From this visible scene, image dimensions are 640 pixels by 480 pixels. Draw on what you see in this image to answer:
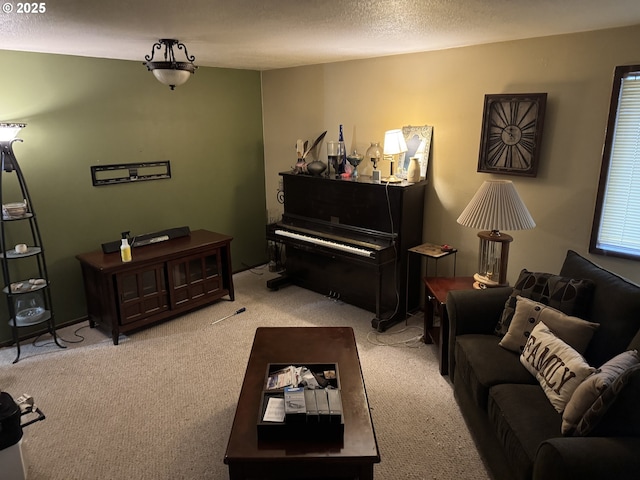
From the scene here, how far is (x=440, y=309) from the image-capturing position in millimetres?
3027

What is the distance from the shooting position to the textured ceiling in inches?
81.0

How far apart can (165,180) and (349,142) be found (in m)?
1.87

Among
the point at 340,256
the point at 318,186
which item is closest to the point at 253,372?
the point at 340,256

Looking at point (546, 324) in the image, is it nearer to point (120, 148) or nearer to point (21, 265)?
point (120, 148)

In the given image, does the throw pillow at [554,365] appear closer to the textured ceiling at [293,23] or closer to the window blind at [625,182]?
the window blind at [625,182]

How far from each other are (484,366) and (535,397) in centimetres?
32

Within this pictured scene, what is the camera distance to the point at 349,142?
14.2ft

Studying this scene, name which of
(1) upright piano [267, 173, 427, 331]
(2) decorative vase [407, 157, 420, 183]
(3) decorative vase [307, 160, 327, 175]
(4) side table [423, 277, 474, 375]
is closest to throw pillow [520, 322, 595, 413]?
(4) side table [423, 277, 474, 375]

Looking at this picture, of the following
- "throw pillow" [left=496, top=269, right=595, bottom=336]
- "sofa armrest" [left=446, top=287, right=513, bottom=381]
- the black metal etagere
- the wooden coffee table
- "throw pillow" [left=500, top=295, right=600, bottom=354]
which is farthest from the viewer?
the black metal etagere

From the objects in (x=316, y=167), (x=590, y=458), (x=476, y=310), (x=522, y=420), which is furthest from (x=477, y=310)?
(x=316, y=167)

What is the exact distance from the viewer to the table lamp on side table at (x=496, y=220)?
2846 millimetres

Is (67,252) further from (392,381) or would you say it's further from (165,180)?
(392,381)

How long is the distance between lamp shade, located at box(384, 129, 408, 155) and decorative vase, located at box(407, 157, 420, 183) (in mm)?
125

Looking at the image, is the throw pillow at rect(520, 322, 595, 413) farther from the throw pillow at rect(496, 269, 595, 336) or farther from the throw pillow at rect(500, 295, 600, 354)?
the throw pillow at rect(496, 269, 595, 336)
